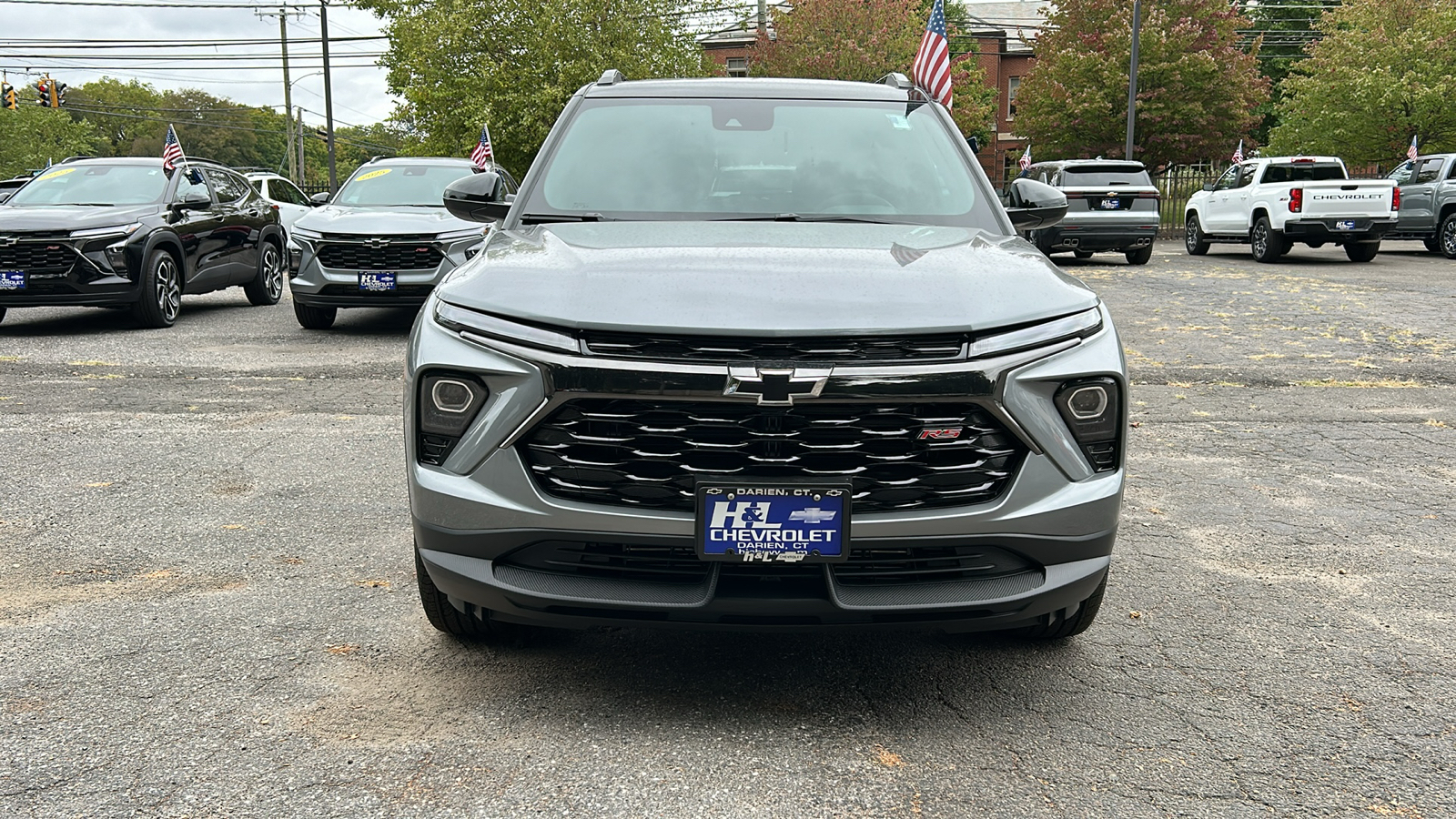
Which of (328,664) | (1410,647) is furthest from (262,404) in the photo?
(1410,647)

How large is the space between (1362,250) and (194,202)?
59.3 ft

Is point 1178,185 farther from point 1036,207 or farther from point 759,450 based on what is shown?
point 759,450

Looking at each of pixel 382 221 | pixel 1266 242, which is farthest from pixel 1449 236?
pixel 382 221

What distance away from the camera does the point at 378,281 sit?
1026 cm

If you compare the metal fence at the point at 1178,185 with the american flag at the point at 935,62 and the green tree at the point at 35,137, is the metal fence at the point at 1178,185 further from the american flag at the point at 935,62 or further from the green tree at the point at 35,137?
the green tree at the point at 35,137

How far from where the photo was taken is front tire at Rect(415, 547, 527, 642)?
3227 mm

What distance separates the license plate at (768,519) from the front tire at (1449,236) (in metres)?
21.9

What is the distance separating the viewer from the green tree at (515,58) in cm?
2697

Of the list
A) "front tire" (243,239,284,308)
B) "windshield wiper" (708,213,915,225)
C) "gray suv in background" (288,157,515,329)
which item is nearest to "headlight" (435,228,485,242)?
"gray suv in background" (288,157,515,329)

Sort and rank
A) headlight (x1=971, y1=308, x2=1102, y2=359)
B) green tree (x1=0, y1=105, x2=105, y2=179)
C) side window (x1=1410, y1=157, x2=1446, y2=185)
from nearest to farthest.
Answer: headlight (x1=971, y1=308, x2=1102, y2=359) < side window (x1=1410, y1=157, x2=1446, y2=185) < green tree (x1=0, y1=105, x2=105, y2=179)

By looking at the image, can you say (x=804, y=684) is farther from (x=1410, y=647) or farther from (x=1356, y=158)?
(x=1356, y=158)

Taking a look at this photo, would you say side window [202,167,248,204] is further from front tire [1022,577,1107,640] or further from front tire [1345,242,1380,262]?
front tire [1345,242,1380,262]

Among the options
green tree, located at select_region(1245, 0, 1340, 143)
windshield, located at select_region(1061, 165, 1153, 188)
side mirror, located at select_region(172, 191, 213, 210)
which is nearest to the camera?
side mirror, located at select_region(172, 191, 213, 210)

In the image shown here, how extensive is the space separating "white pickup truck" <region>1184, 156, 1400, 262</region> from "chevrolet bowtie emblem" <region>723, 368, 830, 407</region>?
62.1 feet
